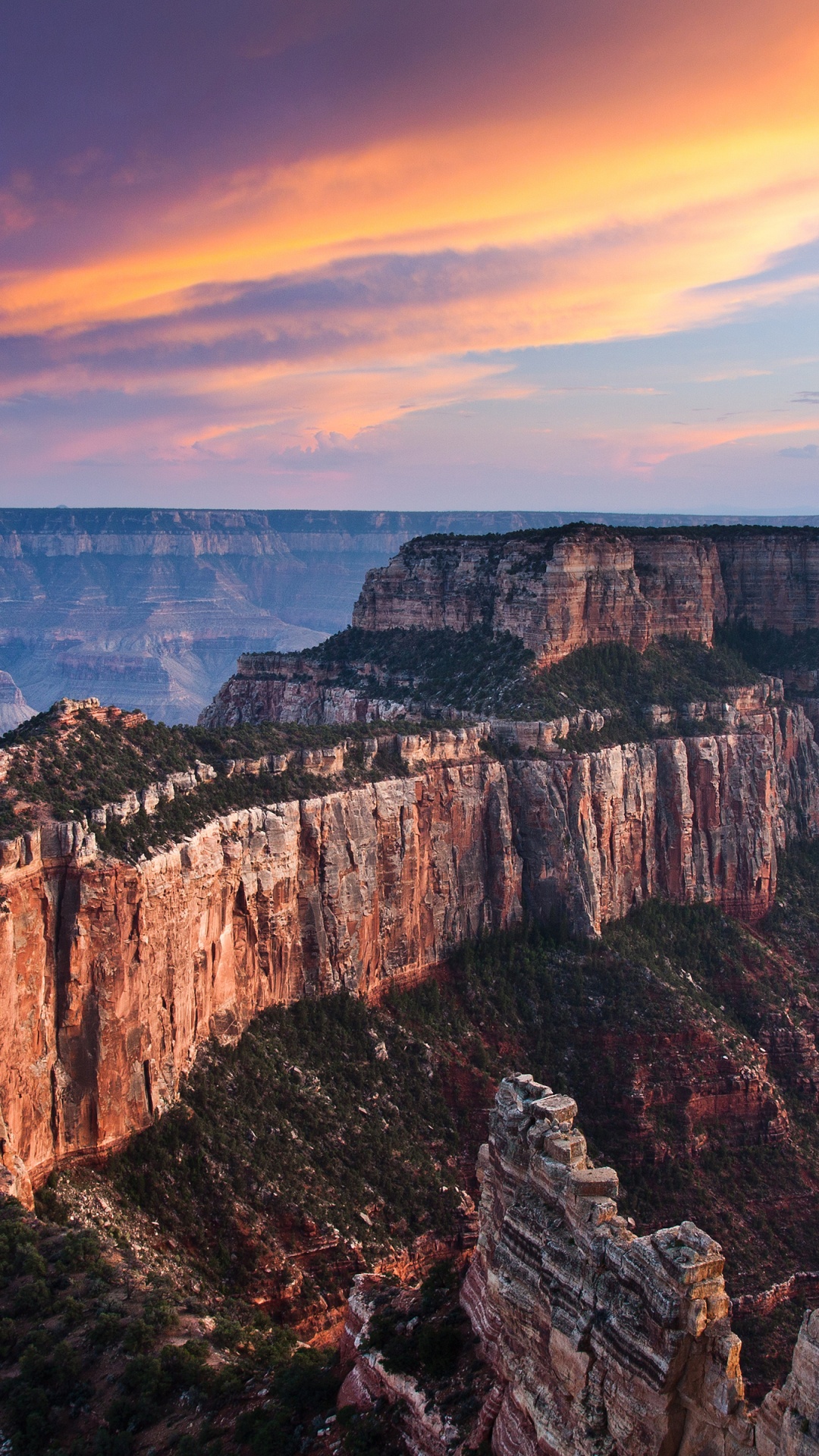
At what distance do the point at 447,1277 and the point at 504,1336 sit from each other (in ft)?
19.4

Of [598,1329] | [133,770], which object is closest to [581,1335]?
[598,1329]

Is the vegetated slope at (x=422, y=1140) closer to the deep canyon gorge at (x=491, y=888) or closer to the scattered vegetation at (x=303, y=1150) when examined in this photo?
the scattered vegetation at (x=303, y=1150)

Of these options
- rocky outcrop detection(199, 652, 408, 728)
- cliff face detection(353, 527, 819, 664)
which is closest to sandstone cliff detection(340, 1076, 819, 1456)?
cliff face detection(353, 527, 819, 664)

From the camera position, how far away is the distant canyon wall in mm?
43875

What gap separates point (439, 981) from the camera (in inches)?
2685

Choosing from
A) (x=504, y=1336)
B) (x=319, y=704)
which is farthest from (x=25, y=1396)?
(x=319, y=704)

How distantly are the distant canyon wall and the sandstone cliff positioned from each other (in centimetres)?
1787

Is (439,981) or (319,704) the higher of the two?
(319,704)

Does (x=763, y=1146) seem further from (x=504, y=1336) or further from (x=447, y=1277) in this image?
(x=504, y=1336)

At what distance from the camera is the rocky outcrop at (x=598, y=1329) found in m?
22.7

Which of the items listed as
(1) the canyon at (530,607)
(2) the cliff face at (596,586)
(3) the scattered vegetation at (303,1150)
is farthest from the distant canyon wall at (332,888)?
(2) the cliff face at (596,586)

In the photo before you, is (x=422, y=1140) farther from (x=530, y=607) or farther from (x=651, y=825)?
(x=530, y=607)

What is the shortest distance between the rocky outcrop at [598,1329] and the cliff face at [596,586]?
5765 cm

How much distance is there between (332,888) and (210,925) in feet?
31.2
